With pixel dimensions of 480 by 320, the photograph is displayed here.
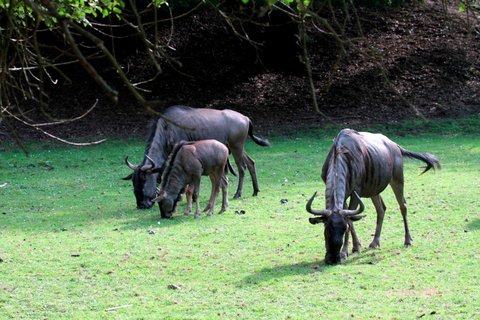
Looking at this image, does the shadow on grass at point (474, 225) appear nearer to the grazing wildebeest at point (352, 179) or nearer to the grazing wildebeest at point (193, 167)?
the grazing wildebeest at point (352, 179)

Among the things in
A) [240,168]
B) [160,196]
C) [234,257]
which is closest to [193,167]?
[160,196]

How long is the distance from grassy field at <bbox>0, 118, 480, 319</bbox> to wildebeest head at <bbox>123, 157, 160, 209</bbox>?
0.97 ft

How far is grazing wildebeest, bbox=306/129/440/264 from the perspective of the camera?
9.72 metres

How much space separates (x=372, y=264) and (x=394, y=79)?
709 inches

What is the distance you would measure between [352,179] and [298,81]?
58.2 feet

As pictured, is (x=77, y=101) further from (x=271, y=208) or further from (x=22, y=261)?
(x=22, y=261)

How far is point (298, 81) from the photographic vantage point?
27766mm

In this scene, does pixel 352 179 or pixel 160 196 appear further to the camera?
pixel 160 196

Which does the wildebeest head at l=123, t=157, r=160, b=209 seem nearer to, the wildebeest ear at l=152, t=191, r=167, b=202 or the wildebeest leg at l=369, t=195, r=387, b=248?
the wildebeest ear at l=152, t=191, r=167, b=202

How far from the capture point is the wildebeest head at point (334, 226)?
961 centimetres

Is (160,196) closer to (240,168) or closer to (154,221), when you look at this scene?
(154,221)

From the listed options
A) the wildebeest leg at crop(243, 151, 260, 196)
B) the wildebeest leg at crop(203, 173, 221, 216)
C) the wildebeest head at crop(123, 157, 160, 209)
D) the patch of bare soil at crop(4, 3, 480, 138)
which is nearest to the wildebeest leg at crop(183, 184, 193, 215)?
the wildebeest leg at crop(203, 173, 221, 216)

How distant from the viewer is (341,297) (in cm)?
841

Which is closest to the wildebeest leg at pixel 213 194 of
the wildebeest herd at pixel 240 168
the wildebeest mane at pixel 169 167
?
the wildebeest herd at pixel 240 168
